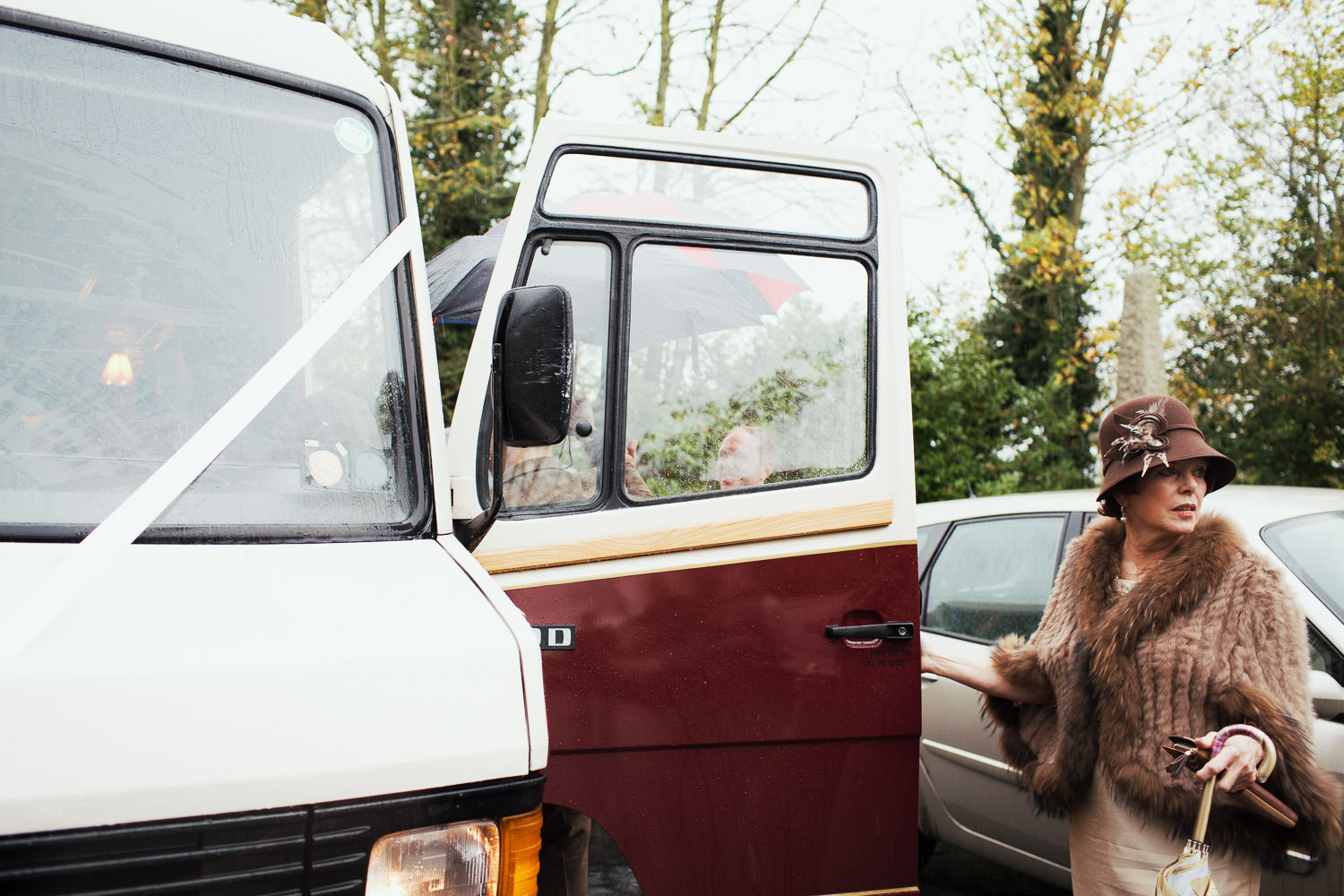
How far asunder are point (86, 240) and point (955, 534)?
3.88 metres

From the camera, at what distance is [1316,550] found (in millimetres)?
3490

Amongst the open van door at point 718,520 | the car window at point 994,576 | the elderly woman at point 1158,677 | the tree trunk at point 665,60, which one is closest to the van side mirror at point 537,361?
the open van door at point 718,520

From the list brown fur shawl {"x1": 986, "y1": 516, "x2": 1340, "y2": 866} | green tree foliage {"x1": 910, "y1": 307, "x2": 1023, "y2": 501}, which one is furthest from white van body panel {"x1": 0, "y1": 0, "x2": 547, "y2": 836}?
green tree foliage {"x1": 910, "y1": 307, "x2": 1023, "y2": 501}

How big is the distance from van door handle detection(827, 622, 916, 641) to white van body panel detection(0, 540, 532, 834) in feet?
4.29

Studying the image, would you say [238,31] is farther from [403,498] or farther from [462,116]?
[462,116]

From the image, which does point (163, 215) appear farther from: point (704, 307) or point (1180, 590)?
point (1180, 590)

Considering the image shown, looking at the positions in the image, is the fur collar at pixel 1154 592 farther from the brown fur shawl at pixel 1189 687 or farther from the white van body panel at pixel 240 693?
the white van body panel at pixel 240 693

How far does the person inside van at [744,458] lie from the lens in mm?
2996

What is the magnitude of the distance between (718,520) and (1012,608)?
80.1 inches

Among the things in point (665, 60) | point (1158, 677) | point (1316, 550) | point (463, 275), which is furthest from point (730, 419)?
point (665, 60)

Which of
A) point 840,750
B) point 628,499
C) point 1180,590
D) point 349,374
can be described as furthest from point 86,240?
point 1180,590

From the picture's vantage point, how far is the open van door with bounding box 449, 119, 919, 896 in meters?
2.83

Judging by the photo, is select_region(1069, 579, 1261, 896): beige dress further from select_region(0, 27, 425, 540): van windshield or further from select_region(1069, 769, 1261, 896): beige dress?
select_region(0, 27, 425, 540): van windshield

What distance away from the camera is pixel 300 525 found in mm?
2066
